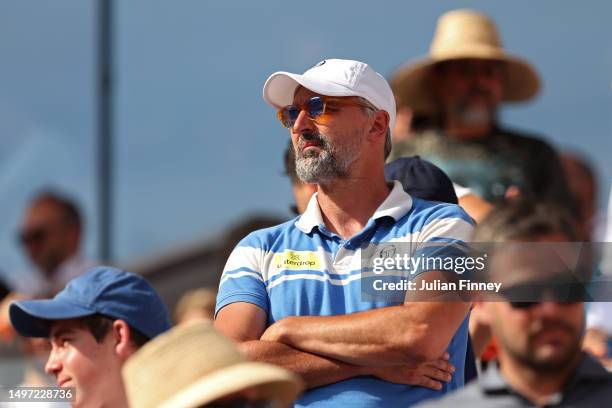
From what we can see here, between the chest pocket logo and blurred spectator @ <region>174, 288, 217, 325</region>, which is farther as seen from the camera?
blurred spectator @ <region>174, 288, 217, 325</region>

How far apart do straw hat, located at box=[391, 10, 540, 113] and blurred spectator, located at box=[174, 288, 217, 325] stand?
1344mm

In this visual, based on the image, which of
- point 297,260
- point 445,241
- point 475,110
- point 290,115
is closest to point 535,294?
point 445,241

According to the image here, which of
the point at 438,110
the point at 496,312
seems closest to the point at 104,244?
the point at 438,110

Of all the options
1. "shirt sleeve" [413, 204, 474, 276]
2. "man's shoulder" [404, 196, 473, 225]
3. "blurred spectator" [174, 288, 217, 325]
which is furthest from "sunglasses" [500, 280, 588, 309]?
"blurred spectator" [174, 288, 217, 325]

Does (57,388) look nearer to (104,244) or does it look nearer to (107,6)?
(104,244)

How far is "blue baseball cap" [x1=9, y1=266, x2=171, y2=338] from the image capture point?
4.41m

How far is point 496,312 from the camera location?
3242mm

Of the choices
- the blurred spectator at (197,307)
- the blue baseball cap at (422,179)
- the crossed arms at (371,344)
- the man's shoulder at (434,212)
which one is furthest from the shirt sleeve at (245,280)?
the blurred spectator at (197,307)

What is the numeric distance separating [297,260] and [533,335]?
1.15 m

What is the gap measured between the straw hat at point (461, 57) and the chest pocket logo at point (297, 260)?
2.25 metres

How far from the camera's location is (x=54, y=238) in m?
6.95

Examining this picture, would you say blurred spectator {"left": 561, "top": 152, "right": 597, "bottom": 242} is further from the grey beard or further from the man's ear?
the man's ear

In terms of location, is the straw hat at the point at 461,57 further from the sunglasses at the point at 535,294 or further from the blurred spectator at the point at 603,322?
the sunglasses at the point at 535,294

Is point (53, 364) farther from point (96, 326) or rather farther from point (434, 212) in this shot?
point (434, 212)
